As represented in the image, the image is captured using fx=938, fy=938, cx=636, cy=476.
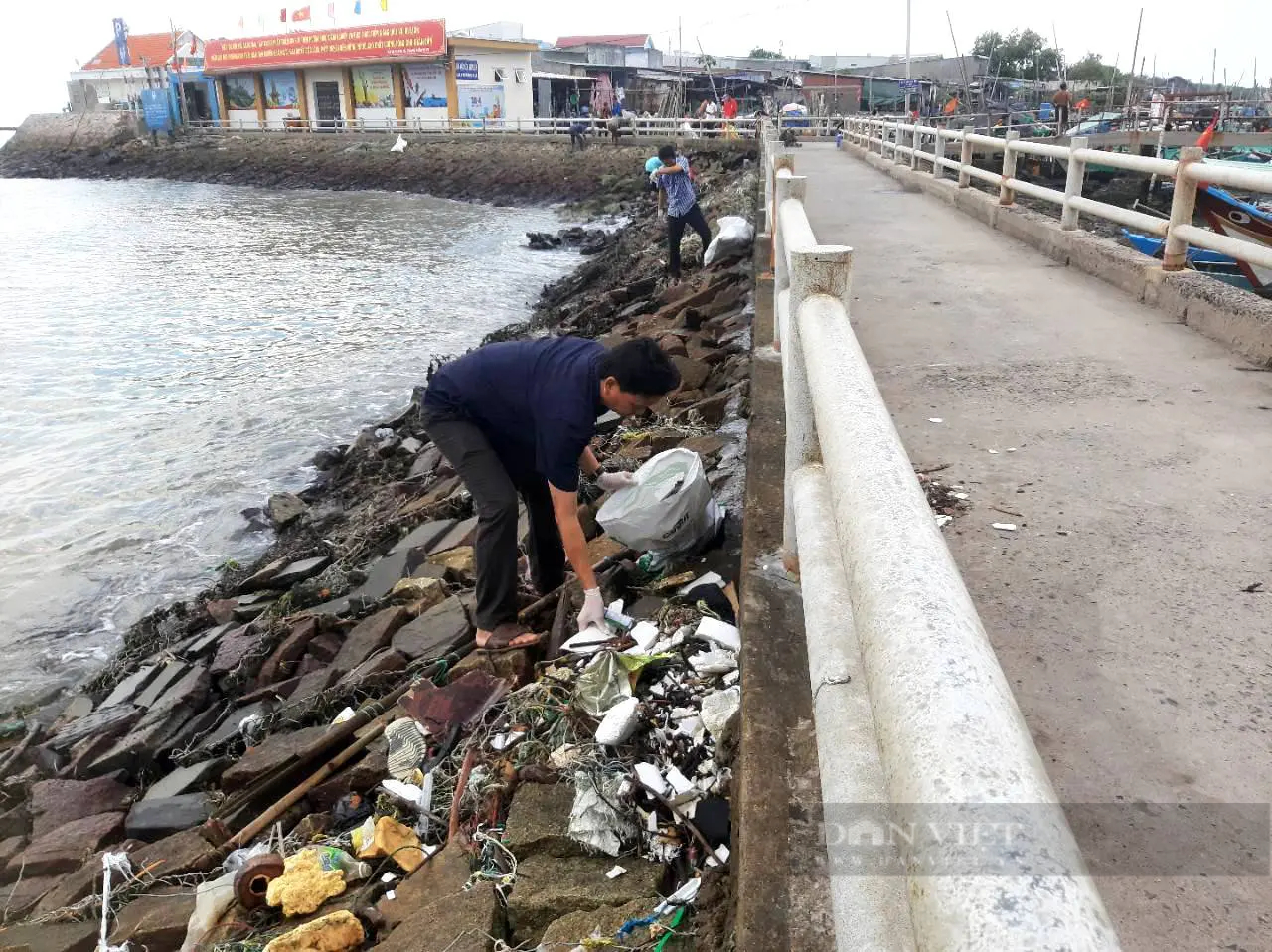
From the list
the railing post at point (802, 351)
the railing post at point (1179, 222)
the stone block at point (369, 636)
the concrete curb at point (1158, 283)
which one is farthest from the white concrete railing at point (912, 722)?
the railing post at point (1179, 222)

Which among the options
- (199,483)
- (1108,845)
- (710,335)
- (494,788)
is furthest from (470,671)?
(199,483)

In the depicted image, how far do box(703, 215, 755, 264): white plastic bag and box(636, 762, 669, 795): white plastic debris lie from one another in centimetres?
936

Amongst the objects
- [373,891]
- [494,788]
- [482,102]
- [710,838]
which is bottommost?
[373,891]

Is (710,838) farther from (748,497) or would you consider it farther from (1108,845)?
(748,497)

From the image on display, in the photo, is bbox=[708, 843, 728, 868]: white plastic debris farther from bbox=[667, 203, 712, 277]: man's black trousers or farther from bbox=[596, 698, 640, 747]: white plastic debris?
bbox=[667, 203, 712, 277]: man's black trousers

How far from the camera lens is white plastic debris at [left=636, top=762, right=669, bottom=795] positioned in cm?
269

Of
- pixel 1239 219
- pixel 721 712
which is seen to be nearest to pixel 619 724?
pixel 721 712

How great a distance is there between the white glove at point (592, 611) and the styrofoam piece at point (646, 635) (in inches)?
7.4

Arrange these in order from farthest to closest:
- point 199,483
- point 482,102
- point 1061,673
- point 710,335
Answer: point 482,102 → point 199,483 → point 710,335 → point 1061,673

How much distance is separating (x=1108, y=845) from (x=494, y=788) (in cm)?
192

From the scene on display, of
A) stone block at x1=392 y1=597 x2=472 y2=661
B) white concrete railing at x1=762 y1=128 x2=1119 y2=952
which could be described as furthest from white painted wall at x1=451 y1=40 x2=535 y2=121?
white concrete railing at x1=762 y1=128 x2=1119 y2=952

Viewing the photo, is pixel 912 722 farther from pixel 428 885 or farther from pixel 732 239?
pixel 732 239

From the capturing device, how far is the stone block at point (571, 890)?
2520 mm

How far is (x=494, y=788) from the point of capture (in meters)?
3.09
